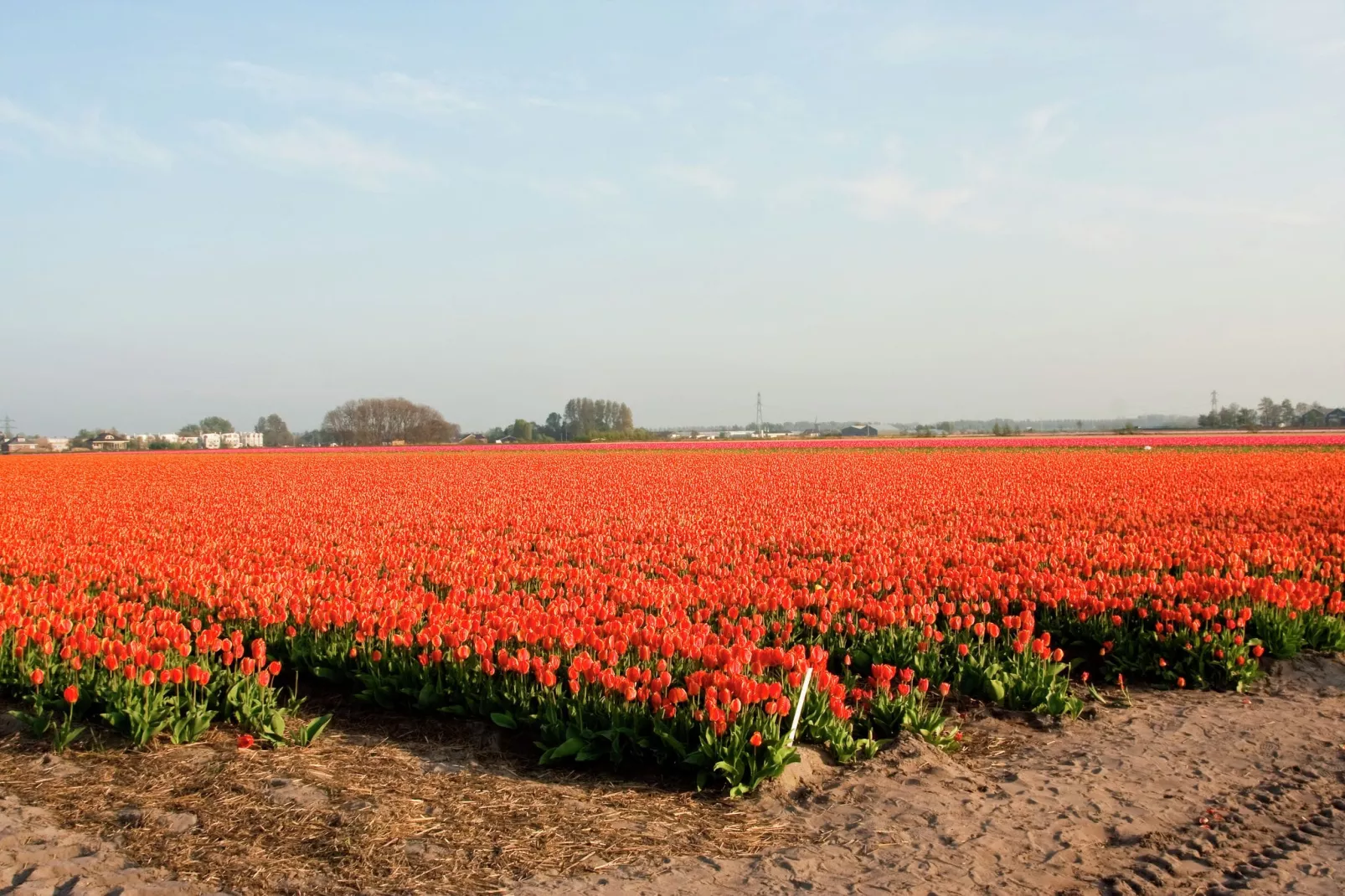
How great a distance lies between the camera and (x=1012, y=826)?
4918 mm

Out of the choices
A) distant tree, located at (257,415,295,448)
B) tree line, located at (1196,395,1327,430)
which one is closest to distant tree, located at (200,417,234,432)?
distant tree, located at (257,415,295,448)

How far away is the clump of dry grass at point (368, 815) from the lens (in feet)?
14.1

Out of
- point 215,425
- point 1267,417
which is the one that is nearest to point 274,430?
point 215,425

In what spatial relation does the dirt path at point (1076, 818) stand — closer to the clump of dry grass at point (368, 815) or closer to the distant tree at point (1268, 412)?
the clump of dry grass at point (368, 815)

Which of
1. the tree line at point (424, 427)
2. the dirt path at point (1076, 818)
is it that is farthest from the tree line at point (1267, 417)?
the dirt path at point (1076, 818)

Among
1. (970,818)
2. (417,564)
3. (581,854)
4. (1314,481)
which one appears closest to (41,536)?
(417,564)

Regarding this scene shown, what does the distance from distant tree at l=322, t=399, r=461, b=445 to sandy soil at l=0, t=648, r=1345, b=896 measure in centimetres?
10835

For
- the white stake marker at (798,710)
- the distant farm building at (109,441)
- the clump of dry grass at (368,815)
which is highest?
the distant farm building at (109,441)

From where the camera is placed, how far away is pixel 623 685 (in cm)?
566

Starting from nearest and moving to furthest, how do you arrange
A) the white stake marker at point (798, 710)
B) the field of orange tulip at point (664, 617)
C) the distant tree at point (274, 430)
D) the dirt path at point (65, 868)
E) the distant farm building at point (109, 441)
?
the dirt path at point (65, 868) < the white stake marker at point (798, 710) < the field of orange tulip at point (664, 617) < the distant farm building at point (109, 441) < the distant tree at point (274, 430)

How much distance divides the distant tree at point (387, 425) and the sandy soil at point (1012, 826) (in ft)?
355

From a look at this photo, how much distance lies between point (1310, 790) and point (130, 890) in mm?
6054

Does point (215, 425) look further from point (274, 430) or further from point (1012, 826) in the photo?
point (1012, 826)

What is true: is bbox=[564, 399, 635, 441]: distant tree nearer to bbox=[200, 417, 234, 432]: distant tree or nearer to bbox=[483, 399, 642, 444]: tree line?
bbox=[483, 399, 642, 444]: tree line
